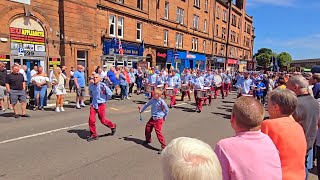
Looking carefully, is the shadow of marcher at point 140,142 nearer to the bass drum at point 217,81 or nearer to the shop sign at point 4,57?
the bass drum at point 217,81

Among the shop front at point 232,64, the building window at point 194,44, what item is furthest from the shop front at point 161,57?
the shop front at point 232,64

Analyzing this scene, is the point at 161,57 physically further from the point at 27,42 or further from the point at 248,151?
the point at 248,151

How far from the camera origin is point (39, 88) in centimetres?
1145

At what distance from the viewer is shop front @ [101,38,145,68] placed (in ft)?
79.0

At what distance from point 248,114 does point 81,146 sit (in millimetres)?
5228

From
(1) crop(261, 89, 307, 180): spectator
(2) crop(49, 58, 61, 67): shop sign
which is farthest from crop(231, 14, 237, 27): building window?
(1) crop(261, 89, 307, 180): spectator

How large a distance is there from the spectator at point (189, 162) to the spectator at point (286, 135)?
4.63ft

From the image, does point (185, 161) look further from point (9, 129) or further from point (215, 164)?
point (9, 129)

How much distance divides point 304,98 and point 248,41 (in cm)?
6729

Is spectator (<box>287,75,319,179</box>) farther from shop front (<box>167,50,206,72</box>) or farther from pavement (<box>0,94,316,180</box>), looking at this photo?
shop front (<box>167,50,206,72</box>)

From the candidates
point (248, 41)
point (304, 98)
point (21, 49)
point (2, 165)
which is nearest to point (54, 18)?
point (21, 49)

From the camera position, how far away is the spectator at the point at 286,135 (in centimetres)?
275

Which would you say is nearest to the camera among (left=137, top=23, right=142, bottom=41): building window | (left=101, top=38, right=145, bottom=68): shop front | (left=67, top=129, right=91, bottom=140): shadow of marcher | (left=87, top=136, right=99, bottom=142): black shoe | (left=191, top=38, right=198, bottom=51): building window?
(left=87, top=136, right=99, bottom=142): black shoe

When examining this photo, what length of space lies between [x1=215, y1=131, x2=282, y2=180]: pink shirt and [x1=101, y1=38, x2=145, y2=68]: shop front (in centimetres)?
2194
